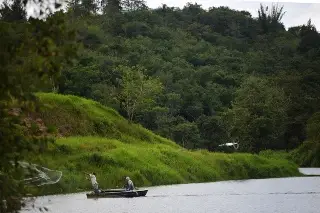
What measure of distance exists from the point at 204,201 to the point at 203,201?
6cm

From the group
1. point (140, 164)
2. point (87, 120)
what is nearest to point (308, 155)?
point (87, 120)

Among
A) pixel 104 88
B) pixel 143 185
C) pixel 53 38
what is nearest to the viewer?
pixel 53 38

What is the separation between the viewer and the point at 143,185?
52.6 m

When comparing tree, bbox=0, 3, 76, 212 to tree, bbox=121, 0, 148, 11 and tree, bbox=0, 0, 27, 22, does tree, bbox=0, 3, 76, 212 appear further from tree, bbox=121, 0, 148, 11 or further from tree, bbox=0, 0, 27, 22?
tree, bbox=121, 0, 148, 11

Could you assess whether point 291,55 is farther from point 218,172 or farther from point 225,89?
point 218,172

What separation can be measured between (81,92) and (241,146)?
24452 millimetres

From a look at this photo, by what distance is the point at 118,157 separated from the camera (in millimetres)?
52500

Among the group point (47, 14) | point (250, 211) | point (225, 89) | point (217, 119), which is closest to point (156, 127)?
point (217, 119)

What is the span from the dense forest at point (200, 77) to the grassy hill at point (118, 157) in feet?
17.8

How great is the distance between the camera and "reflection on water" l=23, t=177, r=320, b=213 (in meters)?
35.7

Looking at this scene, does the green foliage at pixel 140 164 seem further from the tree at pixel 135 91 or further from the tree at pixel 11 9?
the tree at pixel 11 9

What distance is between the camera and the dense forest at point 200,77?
276 feet

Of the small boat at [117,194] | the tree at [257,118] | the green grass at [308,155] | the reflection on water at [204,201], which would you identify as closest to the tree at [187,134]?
the tree at [257,118]

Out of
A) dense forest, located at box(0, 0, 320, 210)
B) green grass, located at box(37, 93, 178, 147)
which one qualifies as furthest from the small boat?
green grass, located at box(37, 93, 178, 147)
